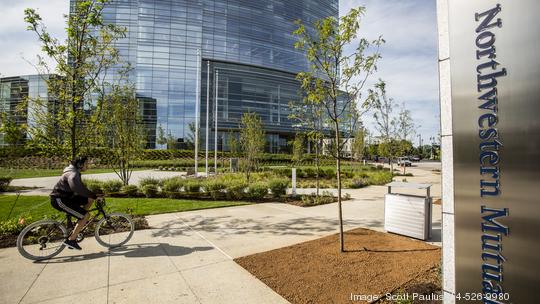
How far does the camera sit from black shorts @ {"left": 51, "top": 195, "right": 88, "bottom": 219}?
518 centimetres

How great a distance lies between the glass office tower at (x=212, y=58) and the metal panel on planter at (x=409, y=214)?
41.2 metres

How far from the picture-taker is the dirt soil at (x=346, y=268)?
378cm

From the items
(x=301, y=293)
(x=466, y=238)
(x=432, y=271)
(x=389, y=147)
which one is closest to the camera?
(x=466, y=238)

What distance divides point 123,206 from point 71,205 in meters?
5.48

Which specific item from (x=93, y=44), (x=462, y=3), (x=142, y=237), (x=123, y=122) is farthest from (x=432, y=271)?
(x=123, y=122)

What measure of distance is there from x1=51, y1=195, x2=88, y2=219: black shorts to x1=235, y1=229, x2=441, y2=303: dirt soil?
10.7 ft

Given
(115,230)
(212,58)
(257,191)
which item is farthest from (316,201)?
(212,58)

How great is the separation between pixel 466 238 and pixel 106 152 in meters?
12.4

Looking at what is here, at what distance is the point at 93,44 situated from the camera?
23.9 feet

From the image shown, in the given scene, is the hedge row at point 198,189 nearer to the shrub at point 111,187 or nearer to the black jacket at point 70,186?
the shrub at point 111,187

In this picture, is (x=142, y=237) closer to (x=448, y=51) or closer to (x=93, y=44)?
(x=93, y=44)

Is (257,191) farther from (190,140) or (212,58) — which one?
(212,58)

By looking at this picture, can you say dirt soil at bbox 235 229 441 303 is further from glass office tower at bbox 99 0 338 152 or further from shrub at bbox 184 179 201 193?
glass office tower at bbox 99 0 338 152

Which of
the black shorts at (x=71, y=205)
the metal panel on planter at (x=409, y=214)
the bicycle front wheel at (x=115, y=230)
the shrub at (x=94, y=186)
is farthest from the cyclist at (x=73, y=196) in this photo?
the shrub at (x=94, y=186)
